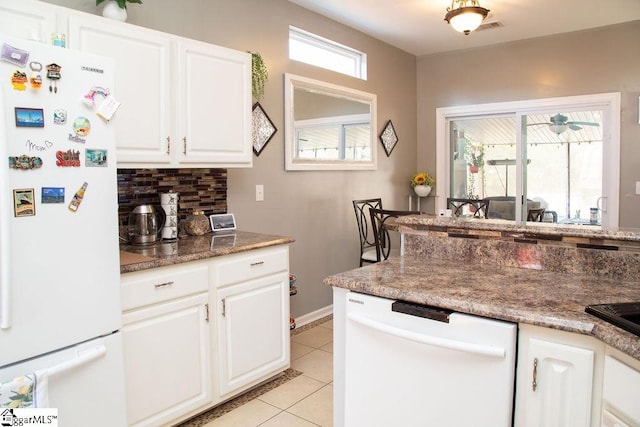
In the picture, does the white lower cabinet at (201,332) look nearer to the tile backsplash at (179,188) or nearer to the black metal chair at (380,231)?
the tile backsplash at (179,188)

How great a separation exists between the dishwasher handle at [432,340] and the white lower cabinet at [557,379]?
0.29 ft

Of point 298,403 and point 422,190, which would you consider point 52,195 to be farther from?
point 422,190

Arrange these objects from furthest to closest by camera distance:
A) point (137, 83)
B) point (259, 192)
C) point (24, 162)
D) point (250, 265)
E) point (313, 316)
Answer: point (313, 316), point (259, 192), point (250, 265), point (137, 83), point (24, 162)

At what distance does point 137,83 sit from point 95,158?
0.65 metres

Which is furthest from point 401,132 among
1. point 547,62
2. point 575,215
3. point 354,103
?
point 575,215

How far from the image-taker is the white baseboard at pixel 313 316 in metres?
3.91

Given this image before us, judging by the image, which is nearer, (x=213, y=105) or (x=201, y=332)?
(x=201, y=332)

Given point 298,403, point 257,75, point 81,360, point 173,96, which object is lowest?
point 298,403

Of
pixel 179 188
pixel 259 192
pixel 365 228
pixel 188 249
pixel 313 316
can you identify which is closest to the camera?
pixel 188 249

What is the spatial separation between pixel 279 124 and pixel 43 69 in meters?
2.10

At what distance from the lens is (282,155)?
3.68 m

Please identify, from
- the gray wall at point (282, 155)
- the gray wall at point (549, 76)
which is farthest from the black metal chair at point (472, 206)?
the gray wall at point (549, 76)

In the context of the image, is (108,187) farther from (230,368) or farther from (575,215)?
(575,215)

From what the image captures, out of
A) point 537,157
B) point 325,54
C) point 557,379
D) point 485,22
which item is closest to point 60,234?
point 557,379
